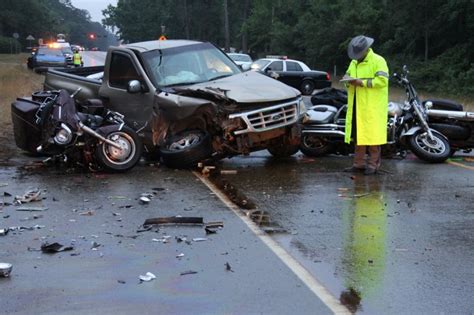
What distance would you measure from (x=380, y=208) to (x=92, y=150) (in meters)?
4.36

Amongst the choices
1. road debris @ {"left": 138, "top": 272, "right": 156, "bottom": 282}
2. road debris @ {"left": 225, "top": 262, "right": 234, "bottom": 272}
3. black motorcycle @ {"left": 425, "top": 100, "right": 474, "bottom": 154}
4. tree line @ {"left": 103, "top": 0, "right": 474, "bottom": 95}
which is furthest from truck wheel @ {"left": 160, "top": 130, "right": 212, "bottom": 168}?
tree line @ {"left": 103, "top": 0, "right": 474, "bottom": 95}

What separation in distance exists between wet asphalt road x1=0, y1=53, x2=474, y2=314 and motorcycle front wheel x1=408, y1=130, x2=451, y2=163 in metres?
0.69

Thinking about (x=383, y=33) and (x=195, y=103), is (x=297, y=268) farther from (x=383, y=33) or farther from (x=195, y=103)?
(x=383, y=33)

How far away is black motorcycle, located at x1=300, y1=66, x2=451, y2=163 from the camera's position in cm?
1009

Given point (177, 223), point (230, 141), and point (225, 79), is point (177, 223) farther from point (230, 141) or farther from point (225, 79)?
point (225, 79)

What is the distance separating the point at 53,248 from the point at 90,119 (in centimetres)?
436

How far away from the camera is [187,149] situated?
940 cm

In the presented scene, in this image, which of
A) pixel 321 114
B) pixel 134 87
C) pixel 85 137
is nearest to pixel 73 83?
pixel 134 87

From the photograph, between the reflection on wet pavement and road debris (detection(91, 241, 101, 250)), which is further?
road debris (detection(91, 241, 101, 250))

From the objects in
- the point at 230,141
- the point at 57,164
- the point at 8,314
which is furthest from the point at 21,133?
the point at 8,314

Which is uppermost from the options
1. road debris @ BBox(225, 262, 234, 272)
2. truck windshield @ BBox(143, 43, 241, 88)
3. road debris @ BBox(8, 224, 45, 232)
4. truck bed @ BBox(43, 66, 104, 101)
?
truck windshield @ BBox(143, 43, 241, 88)

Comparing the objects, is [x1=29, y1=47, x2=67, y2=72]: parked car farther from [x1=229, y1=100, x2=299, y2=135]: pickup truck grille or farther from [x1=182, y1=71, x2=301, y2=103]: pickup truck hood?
[x1=229, y1=100, x2=299, y2=135]: pickup truck grille

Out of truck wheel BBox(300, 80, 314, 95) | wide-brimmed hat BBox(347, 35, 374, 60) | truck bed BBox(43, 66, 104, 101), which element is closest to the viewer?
wide-brimmed hat BBox(347, 35, 374, 60)

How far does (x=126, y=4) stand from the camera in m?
124
